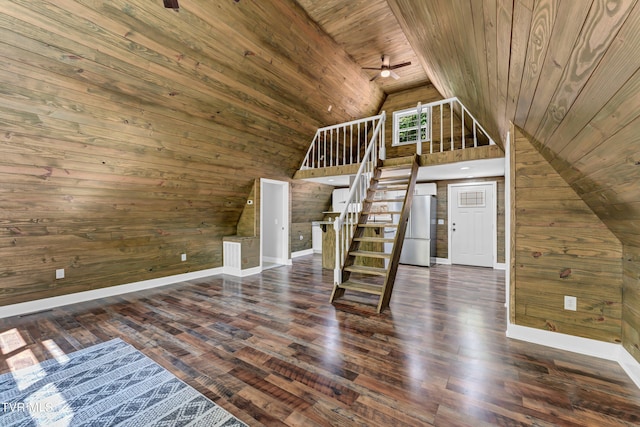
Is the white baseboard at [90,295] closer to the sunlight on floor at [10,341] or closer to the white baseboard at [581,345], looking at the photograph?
the sunlight on floor at [10,341]

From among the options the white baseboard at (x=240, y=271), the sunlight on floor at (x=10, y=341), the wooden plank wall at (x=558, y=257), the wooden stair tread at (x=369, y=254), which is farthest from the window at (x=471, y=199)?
the sunlight on floor at (x=10, y=341)

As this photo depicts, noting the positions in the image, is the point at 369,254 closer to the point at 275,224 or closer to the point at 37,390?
the point at 37,390

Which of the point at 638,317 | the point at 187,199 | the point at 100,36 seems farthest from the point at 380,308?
the point at 100,36

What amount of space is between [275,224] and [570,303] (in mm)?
5731

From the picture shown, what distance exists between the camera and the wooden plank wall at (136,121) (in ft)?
8.54

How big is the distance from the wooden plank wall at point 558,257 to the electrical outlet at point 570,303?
2cm

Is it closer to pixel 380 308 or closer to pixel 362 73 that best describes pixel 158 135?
pixel 380 308

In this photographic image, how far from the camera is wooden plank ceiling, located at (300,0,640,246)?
762mm

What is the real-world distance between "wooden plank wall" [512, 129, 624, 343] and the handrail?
1.94 meters

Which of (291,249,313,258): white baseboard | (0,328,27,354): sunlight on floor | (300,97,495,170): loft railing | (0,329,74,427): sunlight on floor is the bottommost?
(0,329,74,427): sunlight on floor

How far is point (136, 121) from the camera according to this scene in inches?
133

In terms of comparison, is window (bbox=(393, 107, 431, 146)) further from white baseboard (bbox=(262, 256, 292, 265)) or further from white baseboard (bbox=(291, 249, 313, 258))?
white baseboard (bbox=(262, 256, 292, 265))

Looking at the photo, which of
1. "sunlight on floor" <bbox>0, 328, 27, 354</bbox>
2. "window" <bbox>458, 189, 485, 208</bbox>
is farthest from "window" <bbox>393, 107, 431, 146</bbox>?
"sunlight on floor" <bbox>0, 328, 27, 354</bbox>

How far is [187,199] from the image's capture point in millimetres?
4805
